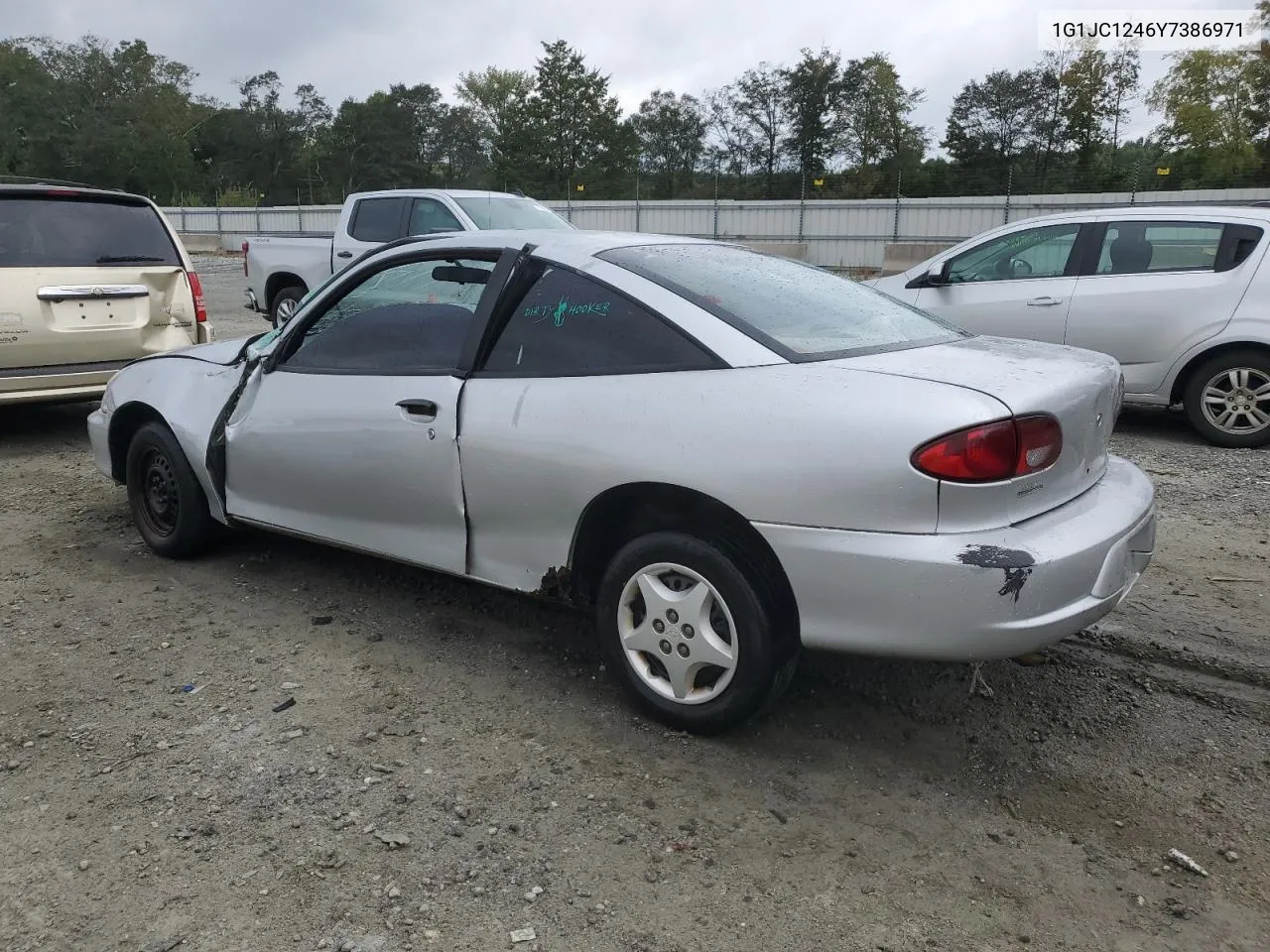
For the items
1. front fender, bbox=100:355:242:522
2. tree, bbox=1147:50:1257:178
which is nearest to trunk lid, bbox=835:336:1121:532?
front fender, bbox=100:355:242:522

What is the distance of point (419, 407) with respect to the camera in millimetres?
3539

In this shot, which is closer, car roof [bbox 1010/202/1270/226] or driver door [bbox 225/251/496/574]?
driver door [bbox 225/251/496/574]

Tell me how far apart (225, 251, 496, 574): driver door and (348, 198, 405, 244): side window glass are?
714 cm

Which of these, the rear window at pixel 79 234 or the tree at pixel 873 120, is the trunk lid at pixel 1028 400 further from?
the tree at pixel 873 120

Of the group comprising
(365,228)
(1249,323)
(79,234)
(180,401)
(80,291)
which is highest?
(365,228)

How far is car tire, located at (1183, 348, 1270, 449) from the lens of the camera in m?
6.65

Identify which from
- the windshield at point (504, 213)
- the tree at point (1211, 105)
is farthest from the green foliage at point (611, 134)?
the windshield at point (504, 213)

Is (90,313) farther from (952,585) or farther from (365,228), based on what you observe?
(952,585)

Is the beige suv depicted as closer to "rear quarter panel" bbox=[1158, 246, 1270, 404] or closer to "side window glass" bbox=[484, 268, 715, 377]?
"side window glass" bbox=[484, 268, 715, 377]

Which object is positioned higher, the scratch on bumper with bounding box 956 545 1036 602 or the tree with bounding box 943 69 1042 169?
the tree with bounding box 943 69 1042 169

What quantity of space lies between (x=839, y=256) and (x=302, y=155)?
57.4 meters

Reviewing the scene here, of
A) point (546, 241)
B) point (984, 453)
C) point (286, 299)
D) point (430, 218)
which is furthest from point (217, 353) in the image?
point (286, 299)

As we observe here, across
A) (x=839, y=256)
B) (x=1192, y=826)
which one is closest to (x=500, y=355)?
(x=1192, y=826)

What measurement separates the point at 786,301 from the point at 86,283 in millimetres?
5451
